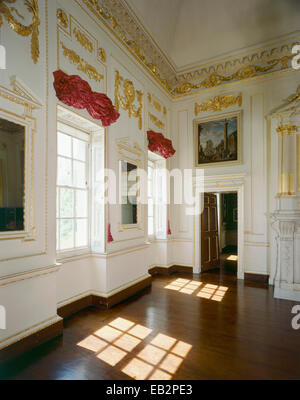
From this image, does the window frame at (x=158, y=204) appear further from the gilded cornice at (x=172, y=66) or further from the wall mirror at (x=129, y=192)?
the gilded cornice at (x=172, y=66)

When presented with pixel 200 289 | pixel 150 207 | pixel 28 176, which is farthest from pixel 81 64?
pixel 200 289

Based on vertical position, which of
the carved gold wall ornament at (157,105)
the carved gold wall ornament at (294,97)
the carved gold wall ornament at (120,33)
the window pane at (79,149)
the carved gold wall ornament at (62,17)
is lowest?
the window pane at (79,149)

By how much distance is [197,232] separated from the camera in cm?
588

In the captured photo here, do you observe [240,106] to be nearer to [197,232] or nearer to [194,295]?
[197,232]

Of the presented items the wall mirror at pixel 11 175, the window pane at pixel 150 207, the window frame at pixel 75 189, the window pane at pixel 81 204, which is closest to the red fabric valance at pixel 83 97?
the window frame at pixel 75 189

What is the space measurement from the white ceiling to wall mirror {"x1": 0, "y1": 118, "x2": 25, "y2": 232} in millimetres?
3322

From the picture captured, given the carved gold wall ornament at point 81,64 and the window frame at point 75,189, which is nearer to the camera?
the carved gold wall ornament at point 81,64

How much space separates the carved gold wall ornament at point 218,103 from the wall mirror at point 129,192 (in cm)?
261

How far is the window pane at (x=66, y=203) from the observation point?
3.39 metres

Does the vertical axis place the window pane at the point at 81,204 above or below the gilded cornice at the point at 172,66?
below

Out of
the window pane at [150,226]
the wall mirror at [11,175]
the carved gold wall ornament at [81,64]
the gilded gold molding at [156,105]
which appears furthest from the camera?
the window pane at [150,226]

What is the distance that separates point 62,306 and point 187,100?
535 cm

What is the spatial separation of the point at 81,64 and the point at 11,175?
1932 millimetres
